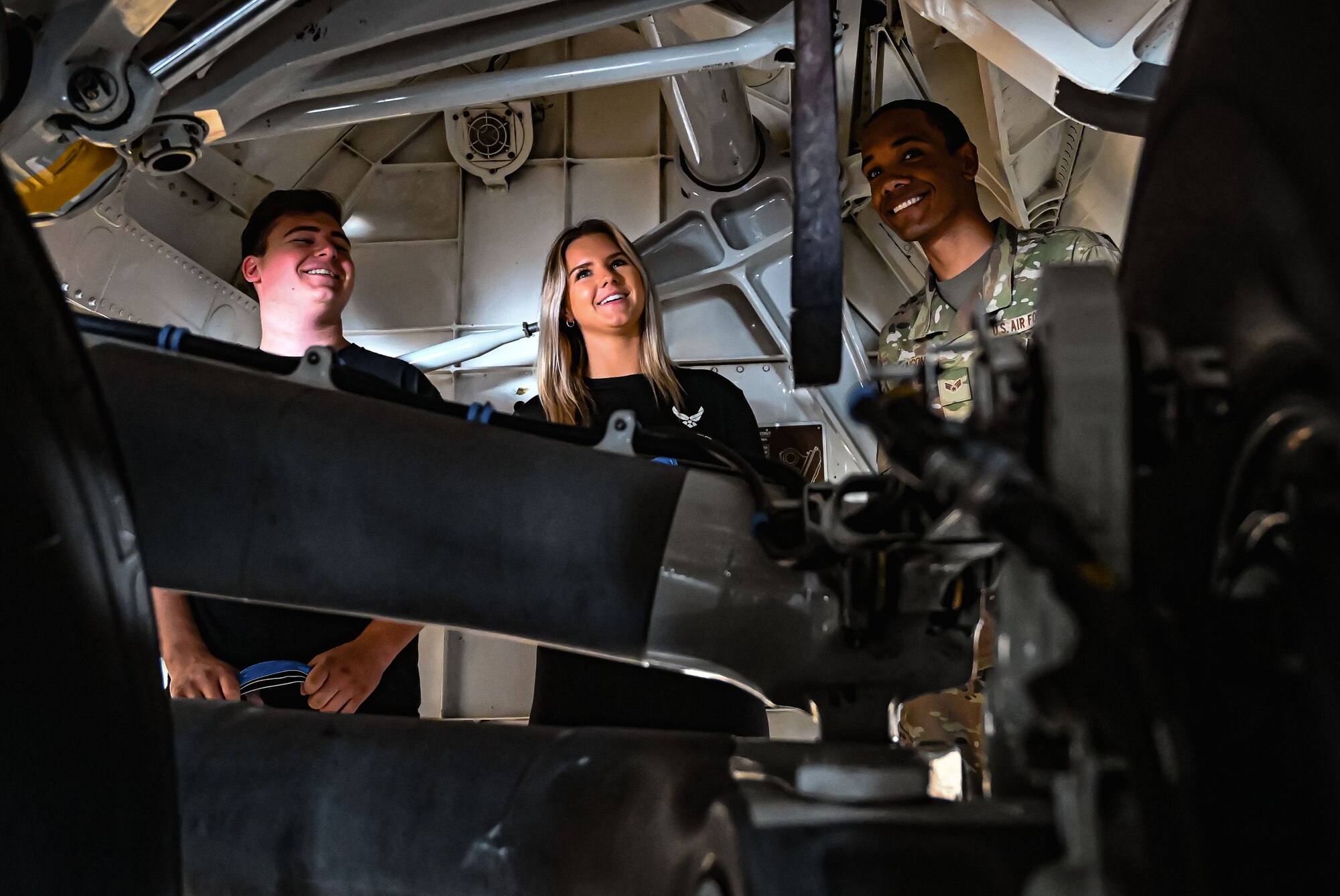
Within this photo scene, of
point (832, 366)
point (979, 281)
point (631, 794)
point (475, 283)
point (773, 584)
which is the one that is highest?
point (475, 283)

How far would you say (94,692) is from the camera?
0.43 metres

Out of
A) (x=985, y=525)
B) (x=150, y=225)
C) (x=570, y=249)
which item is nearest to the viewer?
(x=985, y=525)

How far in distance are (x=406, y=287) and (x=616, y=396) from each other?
180cm

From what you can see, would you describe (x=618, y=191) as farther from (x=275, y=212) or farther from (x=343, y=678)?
(x=343, y=678)

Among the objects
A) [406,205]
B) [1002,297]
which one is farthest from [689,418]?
[406,205]

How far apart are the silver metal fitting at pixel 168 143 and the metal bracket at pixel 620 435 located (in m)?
1.39

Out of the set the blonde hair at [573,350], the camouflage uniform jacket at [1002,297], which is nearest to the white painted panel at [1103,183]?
Answer: the camouflage uniform jacket at [1002,297]

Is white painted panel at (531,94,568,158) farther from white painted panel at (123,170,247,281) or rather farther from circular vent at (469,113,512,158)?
white painted panel at (123,170,247,281)

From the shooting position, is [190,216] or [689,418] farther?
[190,216]

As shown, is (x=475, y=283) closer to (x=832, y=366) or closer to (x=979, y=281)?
(x=979, y=281)

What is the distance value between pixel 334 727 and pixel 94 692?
0.95 ft

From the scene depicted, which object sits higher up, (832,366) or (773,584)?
(832,366)

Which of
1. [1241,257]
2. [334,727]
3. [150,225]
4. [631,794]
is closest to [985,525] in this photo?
[1241,257]

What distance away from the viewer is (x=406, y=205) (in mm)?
3215
